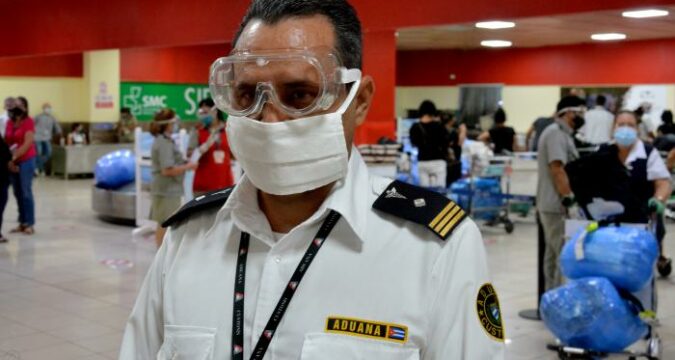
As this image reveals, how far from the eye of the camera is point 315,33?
147 cm

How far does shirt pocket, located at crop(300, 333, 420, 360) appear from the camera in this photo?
141 centimetres

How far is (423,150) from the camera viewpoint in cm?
1052

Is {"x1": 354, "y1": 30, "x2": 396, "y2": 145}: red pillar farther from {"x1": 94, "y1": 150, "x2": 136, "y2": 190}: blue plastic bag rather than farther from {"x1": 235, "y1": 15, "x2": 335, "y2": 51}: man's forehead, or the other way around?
{"x1": 235, "y1": 15, "x2": 335, "y2": 51}: man's forehead

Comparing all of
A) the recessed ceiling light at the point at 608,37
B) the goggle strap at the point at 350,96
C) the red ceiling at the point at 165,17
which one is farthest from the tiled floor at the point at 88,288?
the recessed ceiling light at the point at 608,37

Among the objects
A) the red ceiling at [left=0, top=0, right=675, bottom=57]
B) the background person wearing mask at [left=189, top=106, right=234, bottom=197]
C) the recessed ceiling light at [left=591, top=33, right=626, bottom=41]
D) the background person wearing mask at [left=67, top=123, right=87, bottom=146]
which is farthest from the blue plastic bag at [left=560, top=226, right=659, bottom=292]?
the background person wearing mask at [left=67, top=123, right=87, bottom=146]

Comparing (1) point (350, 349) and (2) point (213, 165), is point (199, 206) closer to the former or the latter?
(1) point (350, 349)

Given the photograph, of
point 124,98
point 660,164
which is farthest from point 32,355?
point 124,98

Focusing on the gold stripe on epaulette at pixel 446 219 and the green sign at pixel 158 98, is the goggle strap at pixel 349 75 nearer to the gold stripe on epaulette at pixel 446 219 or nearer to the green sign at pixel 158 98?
the gold stripe on epaulette at pixel 446 219

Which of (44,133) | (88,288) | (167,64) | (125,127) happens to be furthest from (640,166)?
(167,64)

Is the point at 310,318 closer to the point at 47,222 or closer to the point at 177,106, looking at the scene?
the point at 47,222

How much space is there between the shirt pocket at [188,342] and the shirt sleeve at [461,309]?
1.15 feet

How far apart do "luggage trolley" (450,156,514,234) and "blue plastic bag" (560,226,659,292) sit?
20.1ft

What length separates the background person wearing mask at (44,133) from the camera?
16.8 m

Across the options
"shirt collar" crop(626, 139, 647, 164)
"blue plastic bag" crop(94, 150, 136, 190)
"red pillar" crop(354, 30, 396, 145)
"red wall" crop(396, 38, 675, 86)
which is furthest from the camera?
"red wall" crop(396, 38, 675, 86)
